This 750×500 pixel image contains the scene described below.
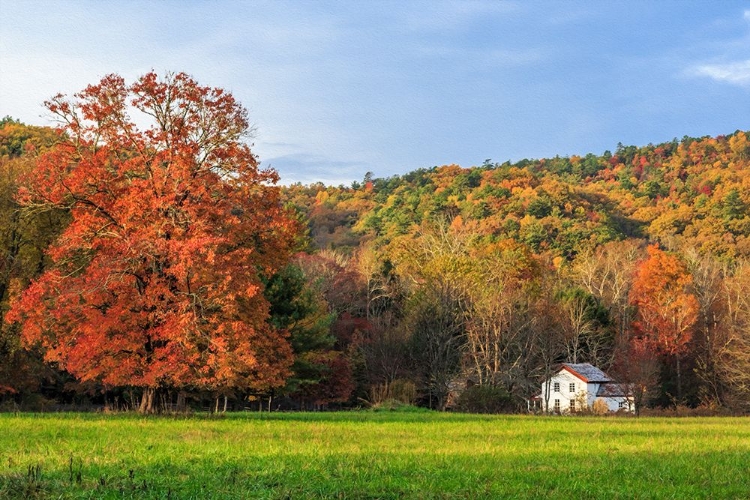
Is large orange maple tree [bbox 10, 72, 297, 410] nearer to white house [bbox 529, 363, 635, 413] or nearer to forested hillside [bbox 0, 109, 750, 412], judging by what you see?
forested hillside [bbox 0, 109, 750, 412]

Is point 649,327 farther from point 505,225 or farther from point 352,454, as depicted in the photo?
point 352,454

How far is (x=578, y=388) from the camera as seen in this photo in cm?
7431

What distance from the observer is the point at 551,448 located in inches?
767

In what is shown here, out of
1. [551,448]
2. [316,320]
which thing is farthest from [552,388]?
[551,448]

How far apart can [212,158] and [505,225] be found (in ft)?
265

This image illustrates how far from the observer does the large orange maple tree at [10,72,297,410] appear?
27688mm

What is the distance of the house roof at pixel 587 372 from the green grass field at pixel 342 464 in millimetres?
50556

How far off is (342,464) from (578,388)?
6381cm

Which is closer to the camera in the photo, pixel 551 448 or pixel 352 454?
pixel 352 454

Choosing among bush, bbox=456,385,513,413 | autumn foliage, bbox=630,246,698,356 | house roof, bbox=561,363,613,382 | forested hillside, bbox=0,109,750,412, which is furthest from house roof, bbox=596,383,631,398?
bush, bbox=456,385,513,413

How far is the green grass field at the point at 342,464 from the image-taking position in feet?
36.7

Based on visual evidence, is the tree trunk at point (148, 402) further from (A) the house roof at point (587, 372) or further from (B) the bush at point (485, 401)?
(A) the house roof at point (587, 372)

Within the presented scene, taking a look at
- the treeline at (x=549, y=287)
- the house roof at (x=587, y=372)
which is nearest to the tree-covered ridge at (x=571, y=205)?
the treeline at (x=549, y=287)

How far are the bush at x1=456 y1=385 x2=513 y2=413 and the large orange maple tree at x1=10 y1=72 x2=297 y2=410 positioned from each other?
24691 mm
